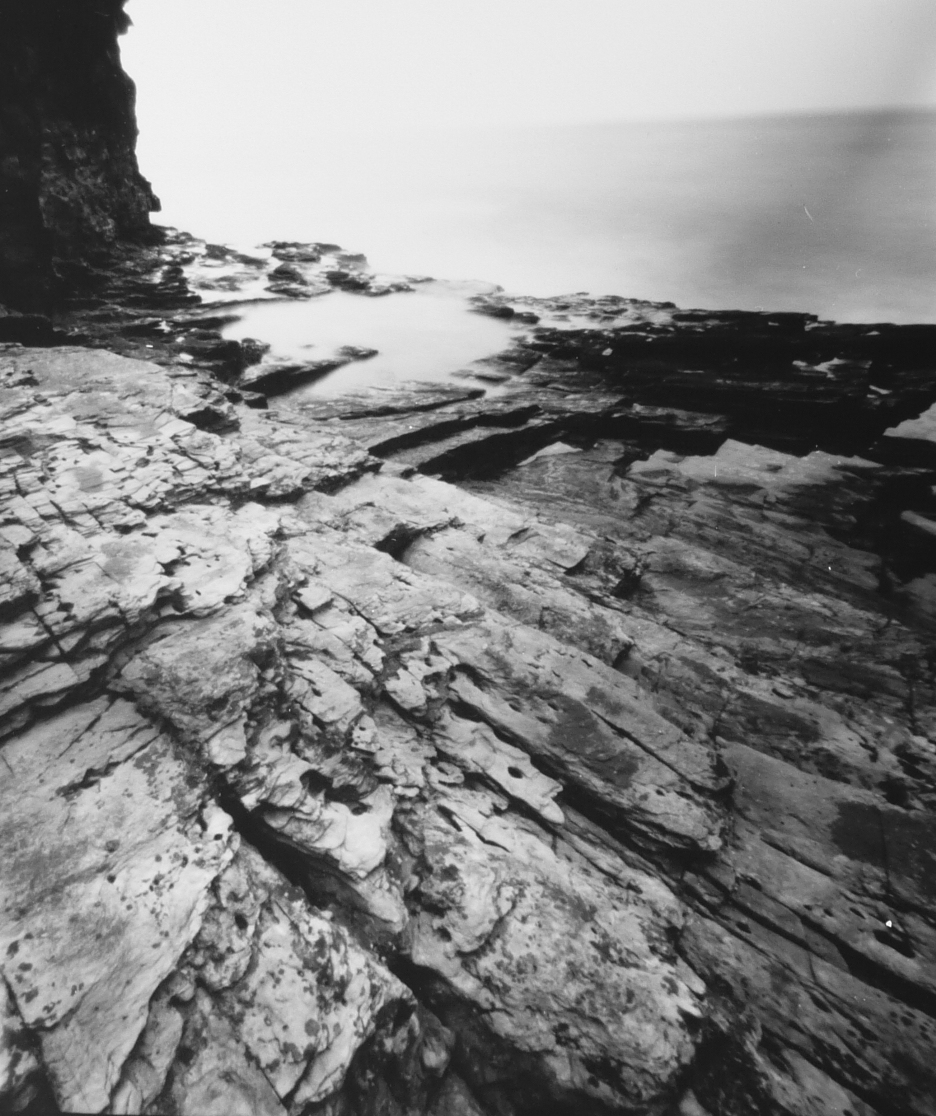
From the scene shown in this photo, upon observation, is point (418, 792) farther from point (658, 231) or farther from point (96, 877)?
point (658, 231)

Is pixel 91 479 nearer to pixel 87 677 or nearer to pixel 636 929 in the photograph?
pixel 87 677

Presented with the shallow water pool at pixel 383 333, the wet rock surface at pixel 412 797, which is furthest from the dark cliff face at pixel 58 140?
the wet rock surface at pixel 412 797

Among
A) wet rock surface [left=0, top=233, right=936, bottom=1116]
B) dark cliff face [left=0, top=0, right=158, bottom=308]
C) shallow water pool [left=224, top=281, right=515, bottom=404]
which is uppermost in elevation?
dark cliff face [left=0, top=0, right=158, bottom=308]

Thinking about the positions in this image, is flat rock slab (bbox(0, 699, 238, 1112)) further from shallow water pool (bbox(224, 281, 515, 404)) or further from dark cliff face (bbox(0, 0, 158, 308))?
dark cliff face (bbox(0, 0, 158, 308))

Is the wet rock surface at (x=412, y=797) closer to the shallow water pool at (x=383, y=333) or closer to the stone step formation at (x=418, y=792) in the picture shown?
the stone step formation at (x=418, y=792)

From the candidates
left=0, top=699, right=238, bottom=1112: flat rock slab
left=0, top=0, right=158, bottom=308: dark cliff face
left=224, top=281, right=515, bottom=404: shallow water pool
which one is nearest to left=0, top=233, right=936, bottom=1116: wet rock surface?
left=0, top=699, right=238, bottom=1112: flat rock slab

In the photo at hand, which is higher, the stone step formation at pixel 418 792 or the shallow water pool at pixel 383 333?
the shallow water pool at pixel 383 333

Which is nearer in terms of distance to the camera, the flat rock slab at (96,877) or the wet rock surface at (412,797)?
the flat rock slab at (96,877)
